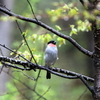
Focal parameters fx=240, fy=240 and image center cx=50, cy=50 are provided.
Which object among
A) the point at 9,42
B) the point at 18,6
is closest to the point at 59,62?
the point at 18,6

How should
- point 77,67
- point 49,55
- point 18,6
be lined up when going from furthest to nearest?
point 77,67, point 18,6, point 49,55

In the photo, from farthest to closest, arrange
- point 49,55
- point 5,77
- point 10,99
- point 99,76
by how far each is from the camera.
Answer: point 5,77 < point 10,99 < point 49,55 < point 99,76

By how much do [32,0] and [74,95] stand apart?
4806 millimetres

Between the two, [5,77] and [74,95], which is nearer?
[5,77]

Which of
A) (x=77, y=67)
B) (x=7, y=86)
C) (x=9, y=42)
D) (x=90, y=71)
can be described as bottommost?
(x=77, y=67)

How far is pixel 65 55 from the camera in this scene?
13.4 metres

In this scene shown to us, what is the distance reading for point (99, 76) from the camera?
259 centimetres

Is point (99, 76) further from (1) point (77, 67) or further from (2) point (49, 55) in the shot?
(1) point (77, 67)

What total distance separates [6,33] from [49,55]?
2668 mm

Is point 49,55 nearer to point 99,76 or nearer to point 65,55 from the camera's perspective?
point 99,76

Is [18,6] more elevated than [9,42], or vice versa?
[18,6]

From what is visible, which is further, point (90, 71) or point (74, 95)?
point (74, 95)

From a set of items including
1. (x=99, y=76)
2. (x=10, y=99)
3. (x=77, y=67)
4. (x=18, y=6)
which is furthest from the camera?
(x=77, y=67)

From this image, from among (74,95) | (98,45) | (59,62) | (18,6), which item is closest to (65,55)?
(59,62)
